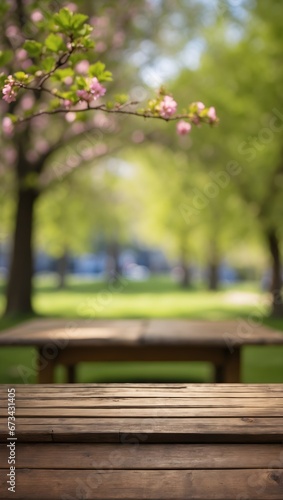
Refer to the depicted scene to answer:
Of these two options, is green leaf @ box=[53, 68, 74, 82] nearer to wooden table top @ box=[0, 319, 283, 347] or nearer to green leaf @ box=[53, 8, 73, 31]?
green leaf @ box=[53, 8, 73, 31]

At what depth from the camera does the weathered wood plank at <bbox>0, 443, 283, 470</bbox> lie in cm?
223

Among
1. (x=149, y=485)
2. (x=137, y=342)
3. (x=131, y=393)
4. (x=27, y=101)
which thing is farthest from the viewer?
(x=27, y=101)

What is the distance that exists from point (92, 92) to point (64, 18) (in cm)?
48

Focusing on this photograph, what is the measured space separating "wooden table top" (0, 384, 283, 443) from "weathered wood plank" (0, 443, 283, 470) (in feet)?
0.10

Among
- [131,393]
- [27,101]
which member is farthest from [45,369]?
[27,101]

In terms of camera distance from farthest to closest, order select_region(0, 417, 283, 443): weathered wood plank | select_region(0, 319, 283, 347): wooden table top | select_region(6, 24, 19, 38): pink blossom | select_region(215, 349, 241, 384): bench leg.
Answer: select_region(6, 24, 19, 38): pink blossom
select_region(215, 349, 241, 384): bench leg
select_region(0, 319, 283, 347): wooden table top
select_region(0, 417, 283, 443): weathered wood plank

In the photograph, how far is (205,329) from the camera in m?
5.72

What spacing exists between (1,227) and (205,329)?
64.4 ft

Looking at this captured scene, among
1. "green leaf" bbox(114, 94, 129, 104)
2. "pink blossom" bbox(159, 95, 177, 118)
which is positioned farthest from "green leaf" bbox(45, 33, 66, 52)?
"pink blossom" bbox(159, 95, 177, 118)

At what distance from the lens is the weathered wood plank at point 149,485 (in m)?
2.10

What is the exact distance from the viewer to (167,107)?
11.1 ft

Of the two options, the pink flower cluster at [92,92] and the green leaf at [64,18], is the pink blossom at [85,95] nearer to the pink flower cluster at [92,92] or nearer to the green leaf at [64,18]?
the pink flower cluster at [92,92]

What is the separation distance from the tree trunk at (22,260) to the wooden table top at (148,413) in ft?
43.7

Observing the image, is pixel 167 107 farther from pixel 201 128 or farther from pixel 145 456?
pixel 201 128
